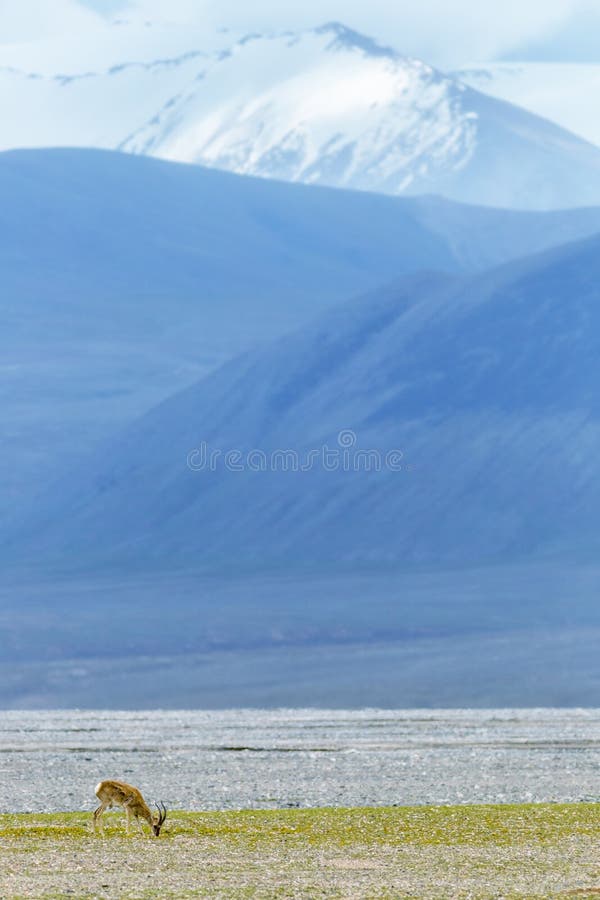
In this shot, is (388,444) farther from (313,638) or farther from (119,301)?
(119,301)

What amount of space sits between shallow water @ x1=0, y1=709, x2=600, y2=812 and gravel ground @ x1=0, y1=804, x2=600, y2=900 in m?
4.73

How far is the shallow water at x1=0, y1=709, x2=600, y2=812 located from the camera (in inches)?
1083

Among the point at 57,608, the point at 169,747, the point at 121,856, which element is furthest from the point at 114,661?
the point at 121,856

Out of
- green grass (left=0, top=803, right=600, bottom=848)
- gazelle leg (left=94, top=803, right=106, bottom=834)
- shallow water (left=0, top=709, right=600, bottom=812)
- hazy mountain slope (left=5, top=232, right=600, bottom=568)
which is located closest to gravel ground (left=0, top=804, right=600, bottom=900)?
green grass (left=0, top=803, right=600, bottom=848)

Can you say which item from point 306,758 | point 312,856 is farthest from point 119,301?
point 312,856

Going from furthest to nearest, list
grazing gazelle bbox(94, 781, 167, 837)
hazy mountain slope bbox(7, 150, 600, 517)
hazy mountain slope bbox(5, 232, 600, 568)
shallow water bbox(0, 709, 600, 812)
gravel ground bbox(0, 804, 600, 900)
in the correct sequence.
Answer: hazy mountain slope bbox(7, 150, 600, 517) → hazy mountain slope bbox(5, 232, 600, 568) → shallow water bbox(0, 709, 600, 812) → grazing gazelle bbox(94, 781, 167, 837) → gravel ground bbox(0, 804, 600, 900)

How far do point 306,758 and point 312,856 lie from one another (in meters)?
19.0

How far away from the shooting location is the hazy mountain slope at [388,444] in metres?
114

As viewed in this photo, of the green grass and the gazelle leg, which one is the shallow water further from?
the gazelle leg
